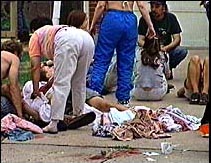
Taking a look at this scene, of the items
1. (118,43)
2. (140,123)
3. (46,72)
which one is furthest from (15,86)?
(118,43)

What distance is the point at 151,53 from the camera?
891cm

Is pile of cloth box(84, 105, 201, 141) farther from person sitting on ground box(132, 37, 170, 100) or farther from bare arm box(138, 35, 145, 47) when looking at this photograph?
bare arm box(138, 35, 145, 47)

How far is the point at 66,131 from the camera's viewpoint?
23.3ft

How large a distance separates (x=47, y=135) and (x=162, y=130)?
3.71 feet

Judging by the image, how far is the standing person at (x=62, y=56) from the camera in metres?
6.75

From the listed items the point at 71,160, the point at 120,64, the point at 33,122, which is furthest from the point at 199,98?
the point at 71,160

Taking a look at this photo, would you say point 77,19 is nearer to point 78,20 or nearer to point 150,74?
point 78,20

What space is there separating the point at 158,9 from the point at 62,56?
4.01 metres

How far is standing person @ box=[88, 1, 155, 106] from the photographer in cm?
812

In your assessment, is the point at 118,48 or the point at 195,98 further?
the point at 195,98

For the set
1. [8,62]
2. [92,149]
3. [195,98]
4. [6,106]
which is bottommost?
[195,98]

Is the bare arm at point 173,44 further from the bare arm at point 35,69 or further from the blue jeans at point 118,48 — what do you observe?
the bare arm at point 35,69

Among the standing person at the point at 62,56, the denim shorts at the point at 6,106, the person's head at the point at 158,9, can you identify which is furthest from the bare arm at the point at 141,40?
the denim shorts at the point at 6,106

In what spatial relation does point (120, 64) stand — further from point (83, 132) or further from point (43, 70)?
point (83, 132)
